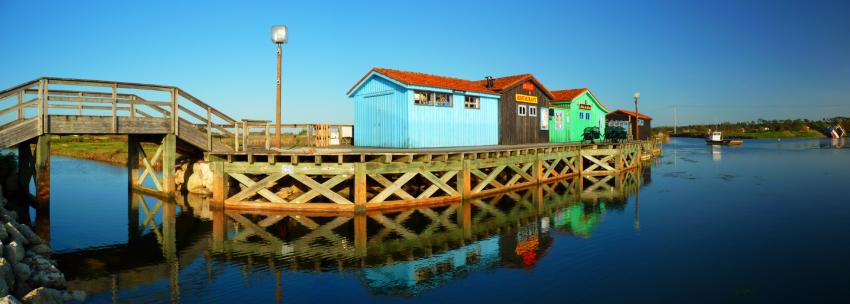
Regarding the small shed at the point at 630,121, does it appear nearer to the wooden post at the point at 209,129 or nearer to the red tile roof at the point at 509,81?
the red tile roof at the point at 509,81

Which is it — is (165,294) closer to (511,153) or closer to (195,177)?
(195,177)

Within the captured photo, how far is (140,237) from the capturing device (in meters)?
14.5

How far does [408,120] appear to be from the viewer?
22969mm

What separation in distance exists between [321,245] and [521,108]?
20761 millimetres

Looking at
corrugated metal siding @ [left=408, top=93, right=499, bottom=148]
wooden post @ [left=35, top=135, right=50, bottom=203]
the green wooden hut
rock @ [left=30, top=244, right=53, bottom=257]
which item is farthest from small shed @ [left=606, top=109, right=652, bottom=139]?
rock @ [left=30, top=244, right=53, bottom=257]

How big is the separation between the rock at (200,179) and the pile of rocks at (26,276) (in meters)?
10.9

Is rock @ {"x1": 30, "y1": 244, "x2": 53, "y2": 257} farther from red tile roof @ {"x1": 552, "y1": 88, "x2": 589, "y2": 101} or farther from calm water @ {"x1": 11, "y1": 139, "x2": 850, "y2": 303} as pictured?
red tile roof @ {"x1": 552, "y1": 88, "x2": 589, "y2": 101}

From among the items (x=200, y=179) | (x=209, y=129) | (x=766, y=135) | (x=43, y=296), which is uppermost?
(x=766, y=135)

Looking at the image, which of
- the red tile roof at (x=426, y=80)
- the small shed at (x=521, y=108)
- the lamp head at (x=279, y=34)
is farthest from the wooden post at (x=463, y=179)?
the small shed at (x=521, y=108)

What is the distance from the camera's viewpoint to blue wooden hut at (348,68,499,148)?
2320 centimetres

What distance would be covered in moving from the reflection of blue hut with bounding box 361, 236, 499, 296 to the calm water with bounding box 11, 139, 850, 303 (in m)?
0.05

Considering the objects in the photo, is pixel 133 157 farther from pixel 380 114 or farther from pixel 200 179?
pixel 380 114

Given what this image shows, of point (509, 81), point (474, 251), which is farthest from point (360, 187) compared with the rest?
point (509, 81)

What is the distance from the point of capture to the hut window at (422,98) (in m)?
23.2
